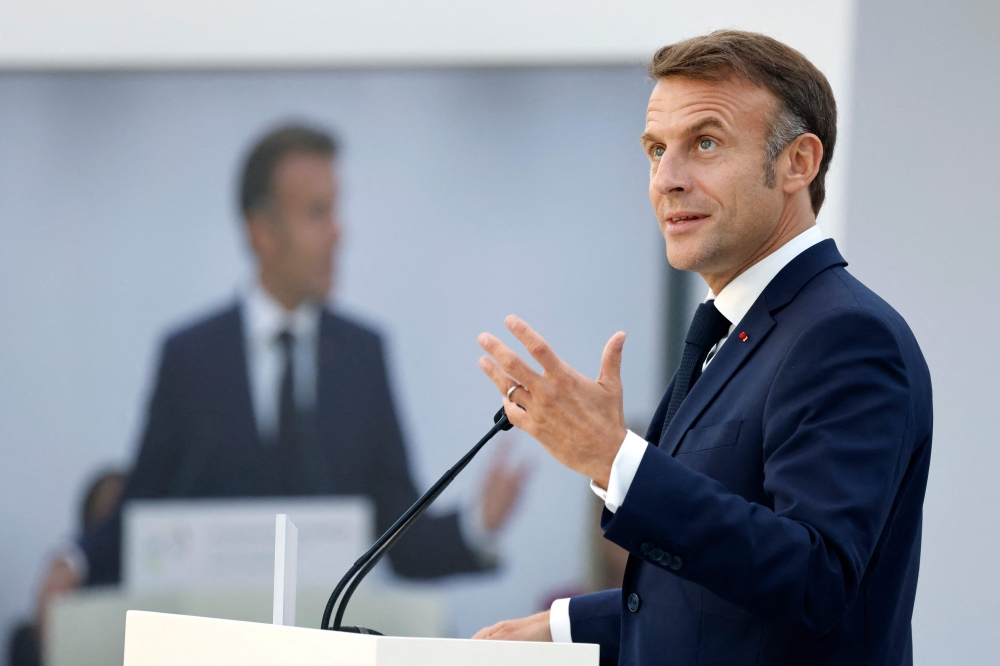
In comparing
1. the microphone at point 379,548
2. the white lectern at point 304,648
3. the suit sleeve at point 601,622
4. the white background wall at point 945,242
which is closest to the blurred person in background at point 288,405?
the white background wall at point 945,242

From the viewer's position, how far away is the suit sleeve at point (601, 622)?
1652 mm

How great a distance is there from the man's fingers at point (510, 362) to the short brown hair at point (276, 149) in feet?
10.7

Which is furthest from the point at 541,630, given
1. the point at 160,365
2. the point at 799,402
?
the point at 160,365

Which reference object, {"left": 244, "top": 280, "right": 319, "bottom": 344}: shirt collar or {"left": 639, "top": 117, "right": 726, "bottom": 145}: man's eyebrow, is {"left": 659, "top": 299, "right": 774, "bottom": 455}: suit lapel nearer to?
{"left": 639, "top": 117, "right": 726, "bottom": 145}: man's eyebrow

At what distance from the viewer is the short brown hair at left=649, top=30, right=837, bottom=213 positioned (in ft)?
5.16

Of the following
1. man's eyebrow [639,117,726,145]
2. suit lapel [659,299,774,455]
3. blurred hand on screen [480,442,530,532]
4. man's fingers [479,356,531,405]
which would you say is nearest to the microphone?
man's fingers [479,356,531,405]

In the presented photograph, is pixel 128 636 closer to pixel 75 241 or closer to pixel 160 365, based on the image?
pixel 160 365

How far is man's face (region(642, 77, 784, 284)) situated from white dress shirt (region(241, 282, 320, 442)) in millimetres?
2856

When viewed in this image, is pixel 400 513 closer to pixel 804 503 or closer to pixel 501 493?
pixel 501 493

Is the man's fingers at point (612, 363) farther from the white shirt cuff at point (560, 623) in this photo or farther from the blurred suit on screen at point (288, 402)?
Answer: the blurred suit on screen at point (288, 402)

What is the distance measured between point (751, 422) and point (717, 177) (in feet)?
1.40

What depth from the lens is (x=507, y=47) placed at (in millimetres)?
4250

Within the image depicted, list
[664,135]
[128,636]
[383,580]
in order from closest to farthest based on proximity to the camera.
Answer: [128,636] < [664,135] < [383,580]

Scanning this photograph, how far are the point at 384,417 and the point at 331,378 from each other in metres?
0.28
